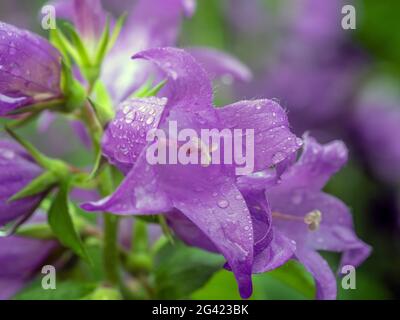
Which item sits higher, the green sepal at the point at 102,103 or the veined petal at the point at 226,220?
the green sepal at the point at 102,103

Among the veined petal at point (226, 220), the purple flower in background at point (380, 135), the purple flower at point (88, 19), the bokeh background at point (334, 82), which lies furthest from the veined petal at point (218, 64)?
the purple flower in background at point (380, 135)

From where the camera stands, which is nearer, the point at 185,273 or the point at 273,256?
the point at 273,256

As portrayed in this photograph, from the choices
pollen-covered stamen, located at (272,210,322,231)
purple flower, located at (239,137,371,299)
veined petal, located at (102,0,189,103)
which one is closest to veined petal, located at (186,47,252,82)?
veined petal, located at (102,0,189,103)

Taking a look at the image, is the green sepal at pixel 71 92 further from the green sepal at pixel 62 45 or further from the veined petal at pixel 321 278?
the veined petal at pixel 321 278

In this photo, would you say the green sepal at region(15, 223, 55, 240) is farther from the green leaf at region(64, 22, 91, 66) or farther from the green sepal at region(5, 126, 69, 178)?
the green leaf at region(64, 22, 91, 66)

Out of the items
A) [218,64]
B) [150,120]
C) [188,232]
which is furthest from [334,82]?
[150,120]

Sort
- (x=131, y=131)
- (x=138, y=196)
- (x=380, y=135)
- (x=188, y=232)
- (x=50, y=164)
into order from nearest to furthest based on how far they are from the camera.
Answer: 1. (x=138, y=196)
2. (x=131, y=131)
3. (x=188, y=232)
4. (x=50, y=164)
5. (x=380, y=135)

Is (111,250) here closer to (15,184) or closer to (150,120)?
(15,184)
